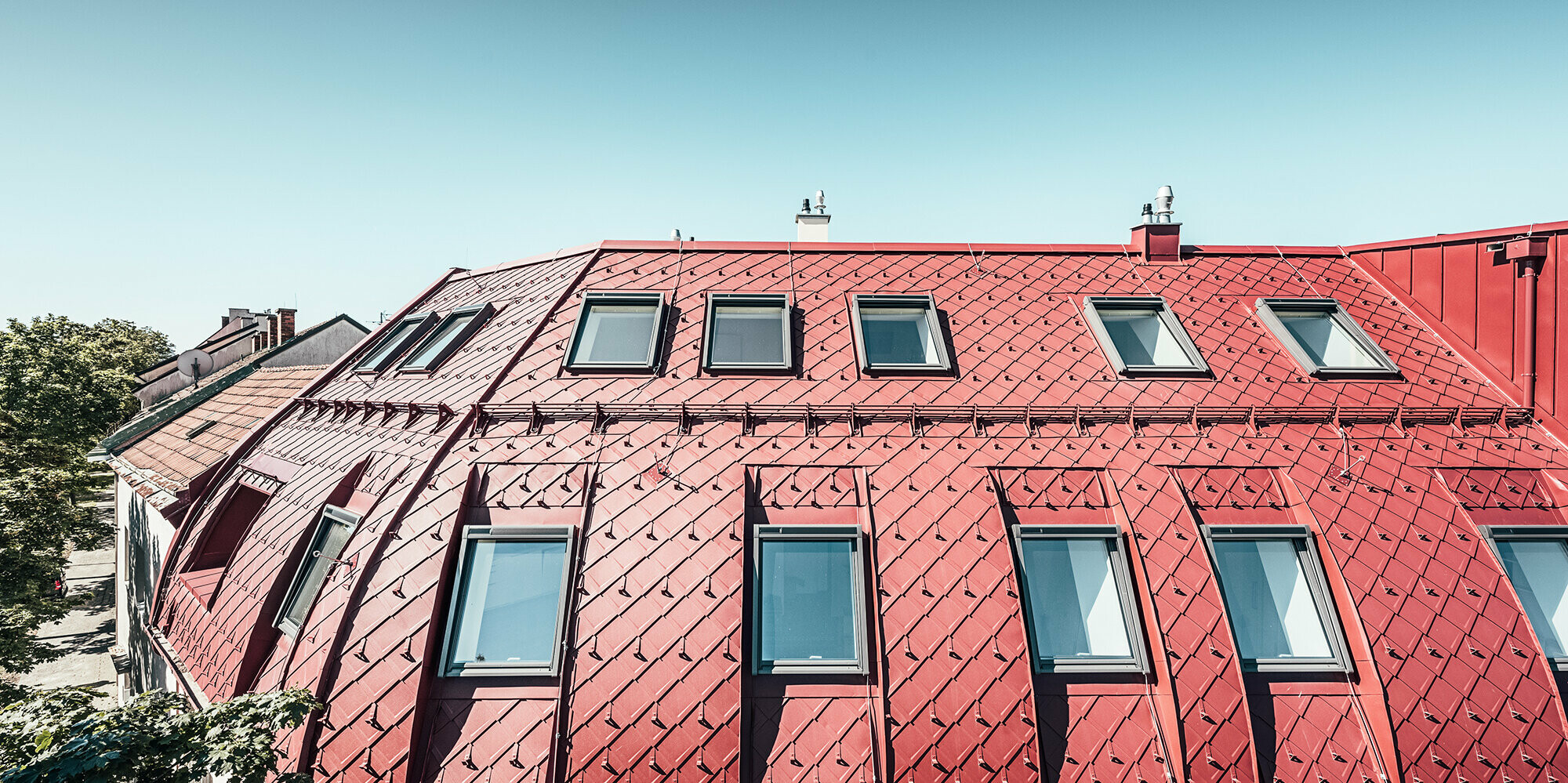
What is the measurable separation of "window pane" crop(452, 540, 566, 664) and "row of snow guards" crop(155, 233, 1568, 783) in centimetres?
25

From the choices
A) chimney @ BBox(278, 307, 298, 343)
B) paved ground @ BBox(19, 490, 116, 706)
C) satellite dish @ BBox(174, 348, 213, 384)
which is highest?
chimney @ BBox(278, 307, 298, 343)

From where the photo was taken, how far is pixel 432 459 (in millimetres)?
8758

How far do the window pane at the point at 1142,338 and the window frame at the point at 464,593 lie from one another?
29.5 feet

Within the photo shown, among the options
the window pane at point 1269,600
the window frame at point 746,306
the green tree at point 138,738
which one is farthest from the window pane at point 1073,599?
the green tree at point 138,738

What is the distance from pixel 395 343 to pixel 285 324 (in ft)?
74.0

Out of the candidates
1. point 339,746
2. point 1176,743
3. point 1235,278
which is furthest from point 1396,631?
point 339,746

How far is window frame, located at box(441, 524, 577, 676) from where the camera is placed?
739 cm

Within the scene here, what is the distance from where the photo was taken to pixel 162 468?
16.0m

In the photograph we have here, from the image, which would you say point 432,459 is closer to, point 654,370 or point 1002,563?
point 654,370

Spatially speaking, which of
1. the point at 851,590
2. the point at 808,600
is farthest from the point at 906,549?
the point at 808,600

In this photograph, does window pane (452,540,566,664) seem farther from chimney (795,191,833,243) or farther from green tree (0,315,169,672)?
green tree (0,315,169,672)

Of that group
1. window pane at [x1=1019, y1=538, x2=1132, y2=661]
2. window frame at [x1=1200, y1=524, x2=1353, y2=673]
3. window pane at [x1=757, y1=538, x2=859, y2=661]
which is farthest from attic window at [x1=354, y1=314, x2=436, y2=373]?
window frame at [x1=1200, y1=524, x2=1353, y2=673]

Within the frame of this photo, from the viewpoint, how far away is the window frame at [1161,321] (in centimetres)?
1033

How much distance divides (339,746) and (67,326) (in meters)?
55.1
